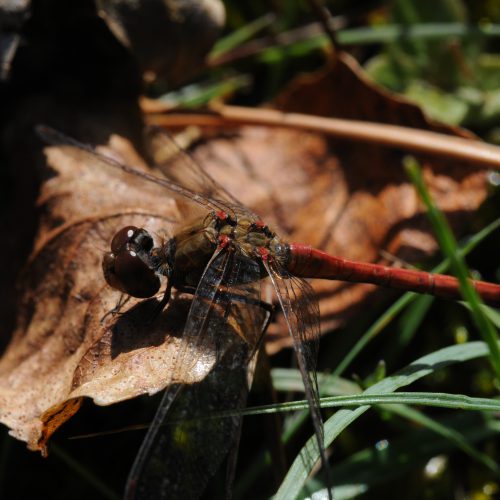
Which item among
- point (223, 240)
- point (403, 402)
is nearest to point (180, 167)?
point (223, 240)

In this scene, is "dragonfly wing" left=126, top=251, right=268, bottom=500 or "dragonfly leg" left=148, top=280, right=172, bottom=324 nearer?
"dragonfly wing" left=126, top=251, right=268, bottom=500

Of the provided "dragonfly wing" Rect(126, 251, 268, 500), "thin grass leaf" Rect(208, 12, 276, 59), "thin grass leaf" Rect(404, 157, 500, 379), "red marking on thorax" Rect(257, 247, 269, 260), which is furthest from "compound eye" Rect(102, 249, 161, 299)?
"thin grass leaf" Rect(208, 12, 276, 59)

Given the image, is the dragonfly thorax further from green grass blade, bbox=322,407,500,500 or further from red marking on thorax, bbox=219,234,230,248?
green grass blade, bbox=322,407,500,500

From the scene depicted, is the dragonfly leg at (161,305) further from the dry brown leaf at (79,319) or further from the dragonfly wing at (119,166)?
the dragonfly wing at (119,166)

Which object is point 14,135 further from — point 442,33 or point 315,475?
point 442,33

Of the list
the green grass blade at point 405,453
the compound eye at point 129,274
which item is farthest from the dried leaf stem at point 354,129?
the compound eye at point 129,274

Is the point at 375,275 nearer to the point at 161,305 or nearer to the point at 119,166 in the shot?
the point at 161,305

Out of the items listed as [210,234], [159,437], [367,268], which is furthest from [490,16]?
[159,437]

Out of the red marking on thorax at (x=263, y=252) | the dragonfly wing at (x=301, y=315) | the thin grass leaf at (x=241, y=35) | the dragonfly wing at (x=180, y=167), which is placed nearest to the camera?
the dragonfly wing at (x=301, y=315)
